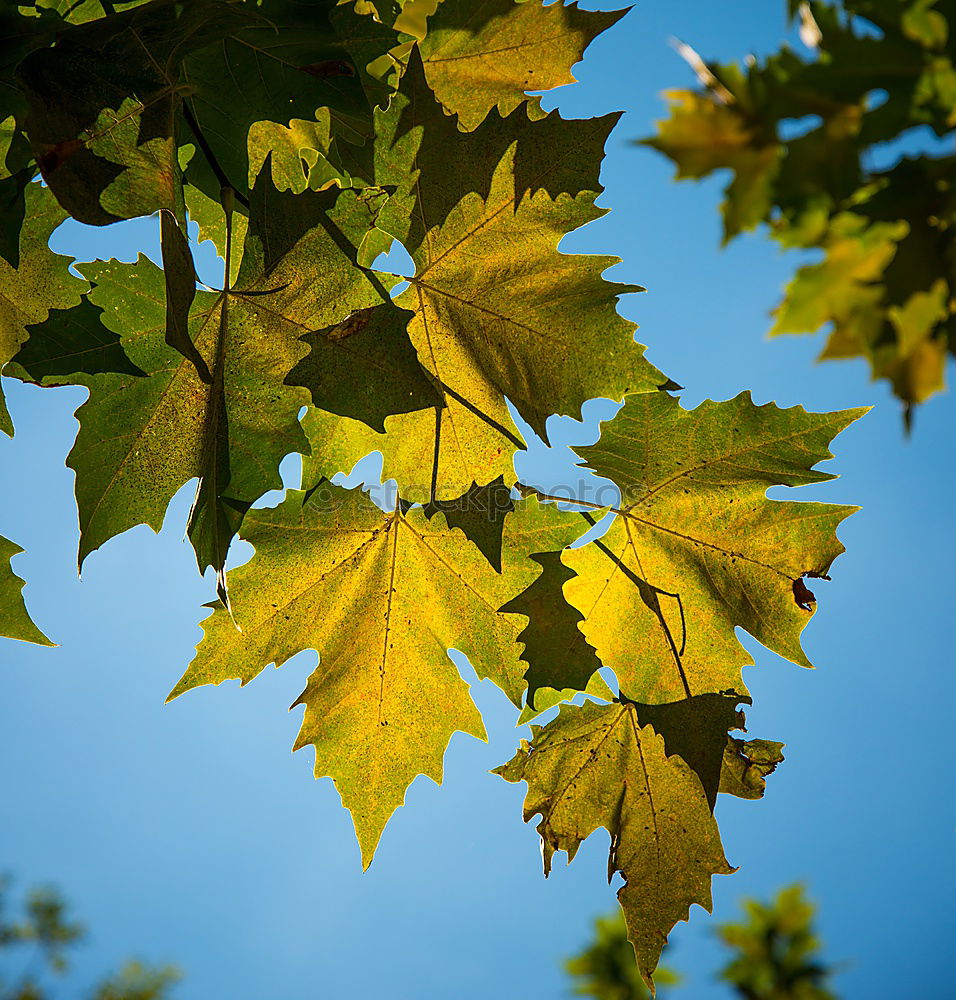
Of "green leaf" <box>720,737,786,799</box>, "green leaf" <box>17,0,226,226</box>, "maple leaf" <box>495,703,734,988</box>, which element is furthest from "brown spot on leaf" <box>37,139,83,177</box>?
"green leaf" <box>720,737,786,799</box>

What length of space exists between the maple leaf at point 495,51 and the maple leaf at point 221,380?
339mm

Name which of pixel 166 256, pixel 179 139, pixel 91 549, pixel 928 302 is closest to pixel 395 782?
pixel 91 549

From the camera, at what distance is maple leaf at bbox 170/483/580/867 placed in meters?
1.40

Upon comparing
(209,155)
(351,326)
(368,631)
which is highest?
(209,155)

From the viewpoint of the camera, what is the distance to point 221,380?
122 cm

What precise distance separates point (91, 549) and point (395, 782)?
57cm

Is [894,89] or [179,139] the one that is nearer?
[894,89]

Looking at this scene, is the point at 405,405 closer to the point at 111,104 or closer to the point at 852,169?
the point at 111,104

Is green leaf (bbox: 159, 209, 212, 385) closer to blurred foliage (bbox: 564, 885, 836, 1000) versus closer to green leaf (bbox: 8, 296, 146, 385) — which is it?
green leaf (bbox: 8, 296, 146, 385)

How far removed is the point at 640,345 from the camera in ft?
4.01

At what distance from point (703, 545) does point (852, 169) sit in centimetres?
94

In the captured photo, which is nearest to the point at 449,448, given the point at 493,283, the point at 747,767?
the point at 493,283

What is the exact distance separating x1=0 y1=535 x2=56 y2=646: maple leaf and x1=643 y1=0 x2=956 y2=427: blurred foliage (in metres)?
1.15

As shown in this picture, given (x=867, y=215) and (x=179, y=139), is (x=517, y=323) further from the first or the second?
(x=867, y=215)
